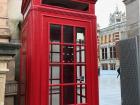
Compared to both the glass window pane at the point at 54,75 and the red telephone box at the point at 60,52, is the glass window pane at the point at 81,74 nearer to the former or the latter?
the red telephone box at the point at 60,52

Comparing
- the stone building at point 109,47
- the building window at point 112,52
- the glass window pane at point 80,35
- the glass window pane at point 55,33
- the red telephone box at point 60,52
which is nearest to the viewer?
the red telephone box at point 60,52

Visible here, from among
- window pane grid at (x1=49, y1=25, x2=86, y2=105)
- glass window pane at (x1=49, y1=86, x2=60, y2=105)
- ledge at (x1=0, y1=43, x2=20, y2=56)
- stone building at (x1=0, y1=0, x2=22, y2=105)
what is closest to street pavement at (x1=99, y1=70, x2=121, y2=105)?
glass window pane at (x1=49, y1=86, x2=60, y2=105)

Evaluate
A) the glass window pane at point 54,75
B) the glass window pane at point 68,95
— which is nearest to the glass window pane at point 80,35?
the glass window pane at point 54,75

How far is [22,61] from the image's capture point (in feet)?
10.1

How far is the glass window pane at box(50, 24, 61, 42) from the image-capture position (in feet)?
8.85

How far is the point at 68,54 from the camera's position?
9.57 feet

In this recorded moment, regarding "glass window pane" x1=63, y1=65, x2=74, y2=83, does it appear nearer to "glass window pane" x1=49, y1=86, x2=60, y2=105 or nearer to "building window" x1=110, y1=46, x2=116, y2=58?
"glass window pane" x1=49, y1=86, x2=60, y2=105

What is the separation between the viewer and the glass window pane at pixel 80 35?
2797 millimetres

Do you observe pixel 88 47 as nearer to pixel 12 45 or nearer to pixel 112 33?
pixel 12 45

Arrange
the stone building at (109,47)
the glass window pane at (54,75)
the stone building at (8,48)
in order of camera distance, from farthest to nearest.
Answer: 1. the stone building at (109,47)
2. the glass window pane at (54,75)
3. the stone building at (8,48)

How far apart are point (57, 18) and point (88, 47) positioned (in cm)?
44

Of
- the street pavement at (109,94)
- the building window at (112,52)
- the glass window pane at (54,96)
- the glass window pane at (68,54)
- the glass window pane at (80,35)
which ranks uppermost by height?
the building window at (112,52)

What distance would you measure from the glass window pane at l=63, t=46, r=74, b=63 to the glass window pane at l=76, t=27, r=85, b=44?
0.35 ft

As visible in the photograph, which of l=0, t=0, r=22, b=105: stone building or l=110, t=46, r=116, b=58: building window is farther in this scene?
l=110, t=46, r=116, b=58: building window
